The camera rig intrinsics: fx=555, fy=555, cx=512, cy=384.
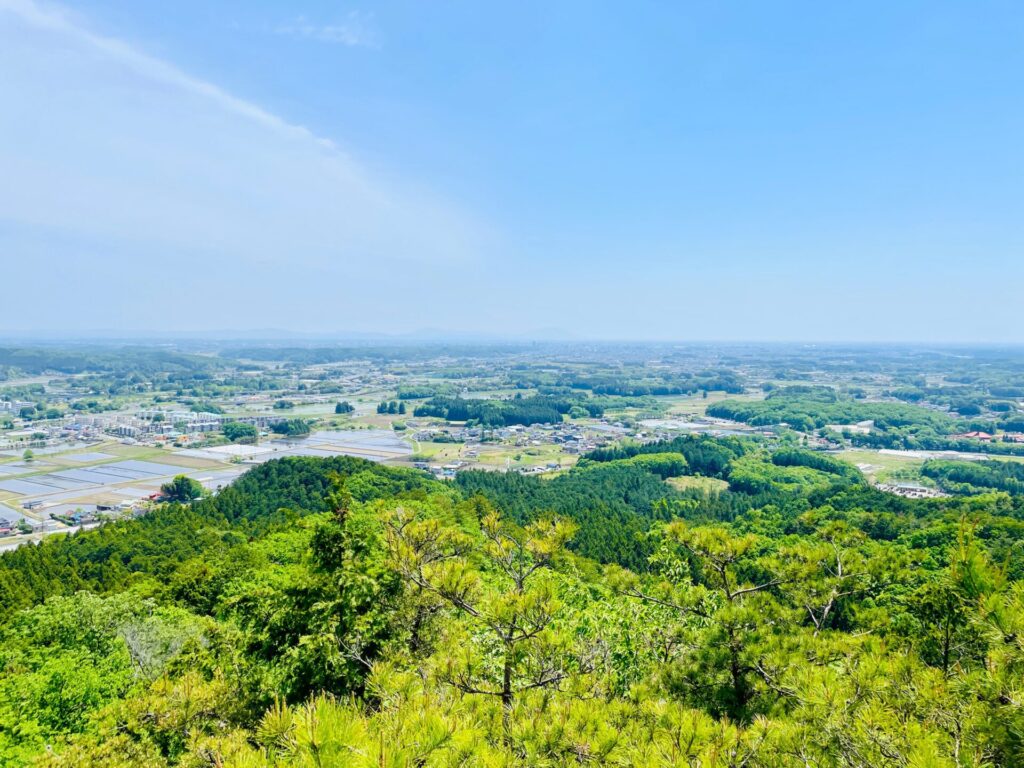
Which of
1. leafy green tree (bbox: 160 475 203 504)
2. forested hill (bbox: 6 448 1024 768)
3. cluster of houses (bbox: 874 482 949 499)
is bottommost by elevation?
leafy green tree (bbox: 160 475 203 504)

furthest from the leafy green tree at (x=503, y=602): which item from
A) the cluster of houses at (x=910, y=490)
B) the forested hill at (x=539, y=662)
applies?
the cluster of houses at (x=910, y=490)

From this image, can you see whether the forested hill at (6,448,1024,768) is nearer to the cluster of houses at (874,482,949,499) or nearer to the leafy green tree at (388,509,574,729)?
the leafy green tree at (388,509,574,729)

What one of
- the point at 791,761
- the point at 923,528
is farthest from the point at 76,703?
the point at 923,528

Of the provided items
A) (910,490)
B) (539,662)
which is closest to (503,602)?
(539,662)

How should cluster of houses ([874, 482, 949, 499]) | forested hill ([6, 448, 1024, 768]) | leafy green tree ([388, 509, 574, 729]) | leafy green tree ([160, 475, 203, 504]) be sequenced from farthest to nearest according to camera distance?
cluster of houses ([874, 482, 949, 499]) → leafy green tree ([160, 475, 203, 504]) → leafy green tree ([388, 509, 574, 729]) → forested hill ([6, 448, 1024, 768])

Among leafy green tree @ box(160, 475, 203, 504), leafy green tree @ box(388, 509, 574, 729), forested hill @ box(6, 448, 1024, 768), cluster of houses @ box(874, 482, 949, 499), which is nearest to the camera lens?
forested hill @ box(6, 448, 1024, 768)

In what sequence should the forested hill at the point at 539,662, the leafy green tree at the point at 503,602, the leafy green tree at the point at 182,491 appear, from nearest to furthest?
the forested hill at the point at 539,662, the leafy green tree at the point at 503,602, the leafy green tree at the point at 182,491

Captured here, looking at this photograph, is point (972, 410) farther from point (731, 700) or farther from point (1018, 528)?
→ point (731, 700)

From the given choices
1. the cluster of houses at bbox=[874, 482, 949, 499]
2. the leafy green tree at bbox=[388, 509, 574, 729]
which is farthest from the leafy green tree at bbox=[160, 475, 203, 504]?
the cluster of houses at bbox=[874, 482, 949, 499]

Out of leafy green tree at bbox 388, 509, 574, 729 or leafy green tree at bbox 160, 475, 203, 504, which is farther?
leafy green tree at bbox 160, 475, 203, 504

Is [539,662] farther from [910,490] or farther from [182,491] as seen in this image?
[910,490]

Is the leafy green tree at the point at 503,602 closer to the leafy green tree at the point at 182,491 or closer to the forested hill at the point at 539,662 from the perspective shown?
the forested hill at the point at 539,662
